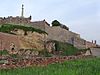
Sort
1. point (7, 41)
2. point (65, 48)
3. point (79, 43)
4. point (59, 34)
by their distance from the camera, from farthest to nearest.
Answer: point (79, 43), point (59, 34), point (65, 48), point (7, 41)

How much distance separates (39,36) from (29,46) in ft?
10.2

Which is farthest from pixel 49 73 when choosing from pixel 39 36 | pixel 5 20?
pixel 5 20

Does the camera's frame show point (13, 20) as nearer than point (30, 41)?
No

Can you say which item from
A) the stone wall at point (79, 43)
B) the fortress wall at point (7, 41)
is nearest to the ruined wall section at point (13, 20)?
the fortress wall at point (7, 41)

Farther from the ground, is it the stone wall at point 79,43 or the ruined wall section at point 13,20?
the ruined wall section at point 13,20

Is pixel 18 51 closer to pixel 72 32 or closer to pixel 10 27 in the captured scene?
pixel 10 27

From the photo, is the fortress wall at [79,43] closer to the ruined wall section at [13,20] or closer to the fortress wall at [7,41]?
the ruined wall section at [13,20]

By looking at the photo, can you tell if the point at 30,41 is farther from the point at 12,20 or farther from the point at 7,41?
the point at 7,41

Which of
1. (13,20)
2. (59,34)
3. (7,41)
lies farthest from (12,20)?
(7,41)

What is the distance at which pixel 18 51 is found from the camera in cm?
3609

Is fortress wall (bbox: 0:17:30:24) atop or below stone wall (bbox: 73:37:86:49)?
atop

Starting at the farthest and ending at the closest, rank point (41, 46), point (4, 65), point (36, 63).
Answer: point (41, 46) < point (36, 63) < point (4, 65)

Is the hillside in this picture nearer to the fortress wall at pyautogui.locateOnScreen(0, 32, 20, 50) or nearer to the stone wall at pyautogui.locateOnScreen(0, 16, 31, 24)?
the fortress wall at pyautogui.locateOnScreen(0, 32, 20, 50)

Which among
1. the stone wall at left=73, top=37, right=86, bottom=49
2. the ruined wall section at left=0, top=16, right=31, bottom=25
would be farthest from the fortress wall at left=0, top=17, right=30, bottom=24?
the stone wall at left=73, top=37, right=86, bottom=49
